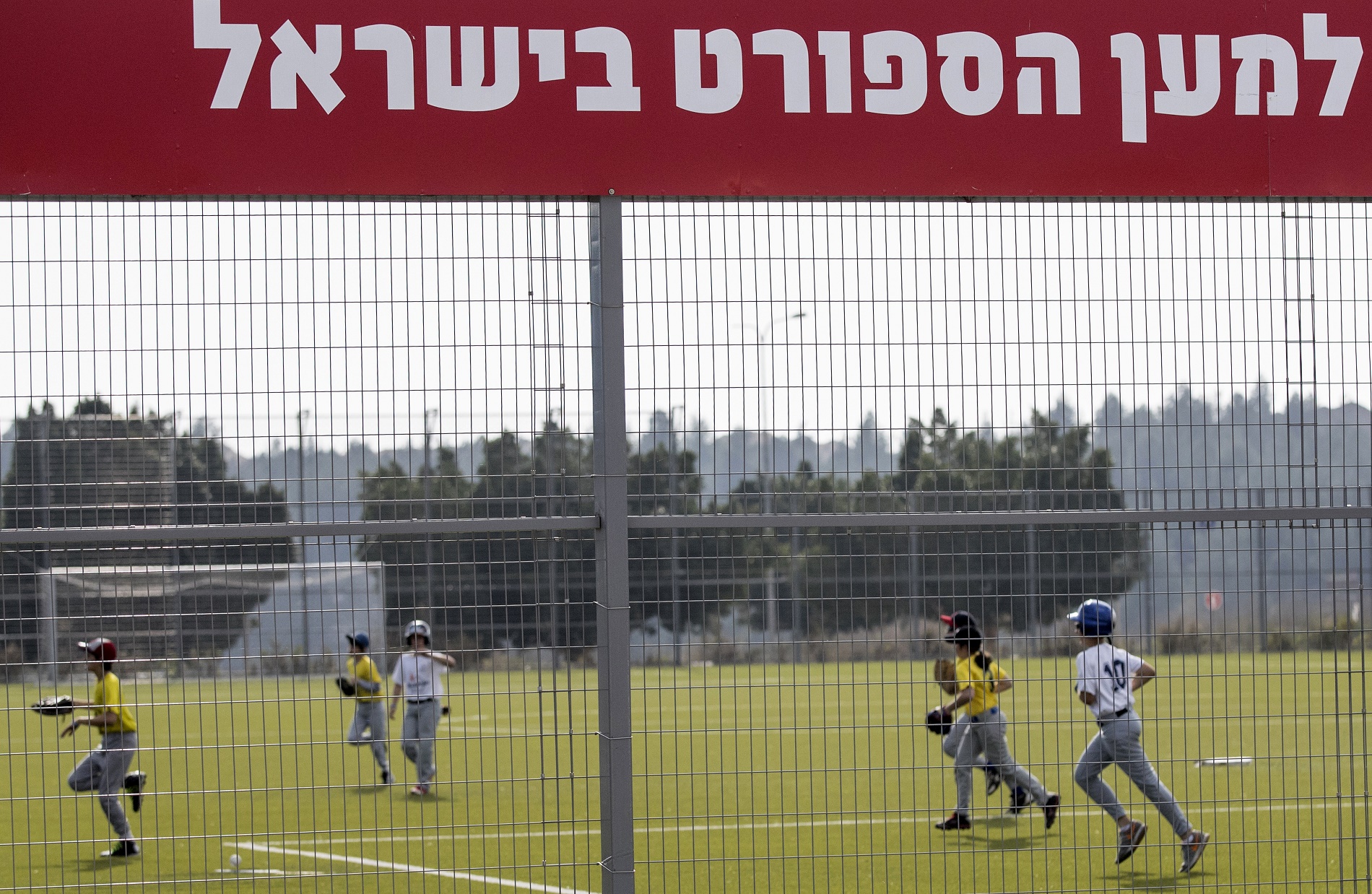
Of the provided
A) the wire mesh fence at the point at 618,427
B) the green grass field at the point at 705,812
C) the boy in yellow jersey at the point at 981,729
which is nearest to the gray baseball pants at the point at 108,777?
the green grass field at the point at 705,812

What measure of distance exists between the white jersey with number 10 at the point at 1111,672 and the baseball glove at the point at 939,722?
88cm

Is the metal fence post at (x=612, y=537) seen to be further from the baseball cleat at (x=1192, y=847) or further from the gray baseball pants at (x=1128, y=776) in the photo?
the baseball cleat at (x=1192, y=847)

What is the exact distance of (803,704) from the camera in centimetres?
2325

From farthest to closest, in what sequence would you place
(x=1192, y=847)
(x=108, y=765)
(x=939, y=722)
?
1. (x=108, y=765)
2. (x=939, y=722)
3. (x=1192, y=847)

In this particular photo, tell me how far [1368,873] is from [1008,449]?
258 cm

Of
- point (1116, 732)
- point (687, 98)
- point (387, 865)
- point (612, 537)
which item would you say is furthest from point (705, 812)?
point (687, 98)

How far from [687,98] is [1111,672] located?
16.6ft

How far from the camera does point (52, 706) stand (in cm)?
653

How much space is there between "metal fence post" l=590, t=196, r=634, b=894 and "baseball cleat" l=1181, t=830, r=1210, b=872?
A: 3915mm

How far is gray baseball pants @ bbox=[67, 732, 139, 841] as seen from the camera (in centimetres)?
964

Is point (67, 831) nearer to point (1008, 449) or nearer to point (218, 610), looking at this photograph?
point (218, 610)

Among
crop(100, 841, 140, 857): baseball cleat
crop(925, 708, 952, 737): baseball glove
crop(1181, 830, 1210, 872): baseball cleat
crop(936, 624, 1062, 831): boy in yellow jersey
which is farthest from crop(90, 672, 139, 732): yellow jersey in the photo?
crop(1181, 830, 1210, 872): baseball cleat

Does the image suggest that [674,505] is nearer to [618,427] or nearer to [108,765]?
[618,427]

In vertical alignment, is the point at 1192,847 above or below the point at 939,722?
below
